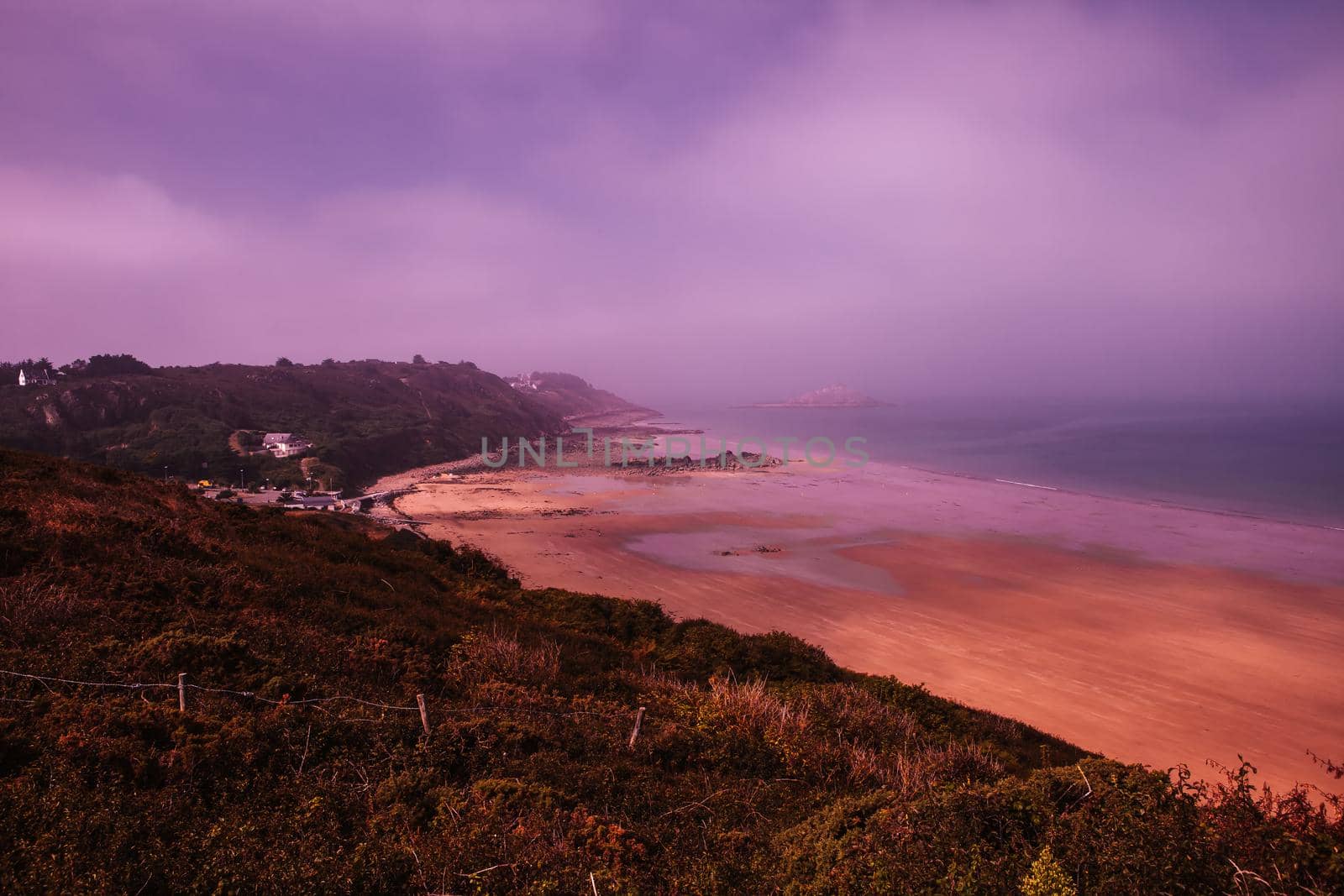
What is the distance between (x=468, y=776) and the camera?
461 cm

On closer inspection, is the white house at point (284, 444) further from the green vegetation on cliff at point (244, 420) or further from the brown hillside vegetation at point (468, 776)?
the brown hillside vegetation at point (468, 776)

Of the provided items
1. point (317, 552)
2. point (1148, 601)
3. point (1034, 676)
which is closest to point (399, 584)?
point (317, 552)

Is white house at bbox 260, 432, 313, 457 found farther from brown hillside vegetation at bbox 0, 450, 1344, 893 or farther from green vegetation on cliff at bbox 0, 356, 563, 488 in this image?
brown hillside vegetation at bbox 0, 450, 1344, 893

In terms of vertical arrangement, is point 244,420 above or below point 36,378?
below

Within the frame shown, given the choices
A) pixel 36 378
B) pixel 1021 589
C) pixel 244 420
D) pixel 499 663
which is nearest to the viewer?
pixel 499 663

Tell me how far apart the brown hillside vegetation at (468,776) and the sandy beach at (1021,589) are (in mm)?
4754

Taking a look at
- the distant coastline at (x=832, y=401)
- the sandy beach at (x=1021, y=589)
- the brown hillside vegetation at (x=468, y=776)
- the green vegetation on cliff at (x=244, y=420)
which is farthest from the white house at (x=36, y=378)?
the distant coastline at (x=832, y=401)

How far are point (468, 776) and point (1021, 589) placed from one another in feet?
62.4

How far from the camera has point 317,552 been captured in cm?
1111

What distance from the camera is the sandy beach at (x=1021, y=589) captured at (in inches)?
456

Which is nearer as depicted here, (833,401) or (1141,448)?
(1141,448)

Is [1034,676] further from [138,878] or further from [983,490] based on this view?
[983,490]

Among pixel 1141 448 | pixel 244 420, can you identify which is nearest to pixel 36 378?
pixel 244 420

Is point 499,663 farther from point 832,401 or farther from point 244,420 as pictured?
point 832,401
